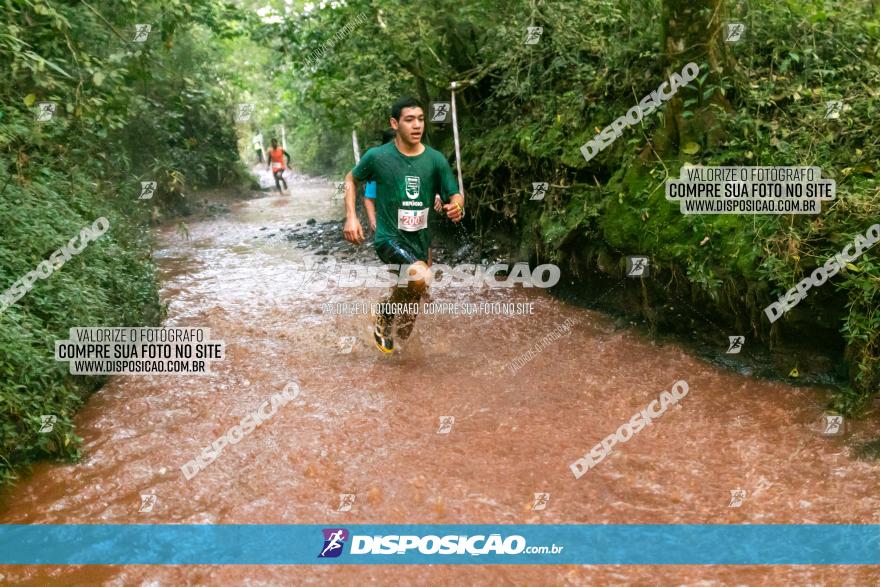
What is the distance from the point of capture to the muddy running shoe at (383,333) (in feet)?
20.4

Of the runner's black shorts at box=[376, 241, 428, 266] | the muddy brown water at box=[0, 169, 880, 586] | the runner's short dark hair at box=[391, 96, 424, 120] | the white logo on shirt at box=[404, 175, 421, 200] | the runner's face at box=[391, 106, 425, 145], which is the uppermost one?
the runner's short dark hair at box=[391, 96, 424, 120]

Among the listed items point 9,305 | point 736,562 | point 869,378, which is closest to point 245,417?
point 9,305

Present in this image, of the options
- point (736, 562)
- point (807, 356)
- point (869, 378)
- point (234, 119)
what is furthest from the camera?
point (234, 119)

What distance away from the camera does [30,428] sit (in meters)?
4.09

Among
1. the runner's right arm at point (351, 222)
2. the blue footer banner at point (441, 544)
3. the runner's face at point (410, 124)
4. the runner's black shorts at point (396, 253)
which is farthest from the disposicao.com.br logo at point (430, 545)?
the runner's face at point (410, 124)

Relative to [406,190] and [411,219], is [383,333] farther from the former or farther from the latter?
[406,190]

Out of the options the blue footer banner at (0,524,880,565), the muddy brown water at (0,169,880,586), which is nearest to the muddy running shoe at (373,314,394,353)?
the muddy brown water at (0,169,880,586)

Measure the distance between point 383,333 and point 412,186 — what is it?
1402mm

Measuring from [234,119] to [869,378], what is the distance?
822 inches

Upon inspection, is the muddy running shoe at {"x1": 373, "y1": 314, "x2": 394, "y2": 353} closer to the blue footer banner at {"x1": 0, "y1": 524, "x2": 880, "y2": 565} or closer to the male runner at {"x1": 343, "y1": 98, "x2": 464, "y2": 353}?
the male runner at {"x1": 343, "y1": 98, "x2": 464, "y2": 353}

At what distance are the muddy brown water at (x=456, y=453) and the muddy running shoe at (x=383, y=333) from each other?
16 centimetres

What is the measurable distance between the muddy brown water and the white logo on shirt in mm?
1559

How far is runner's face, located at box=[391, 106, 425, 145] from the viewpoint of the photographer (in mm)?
5613

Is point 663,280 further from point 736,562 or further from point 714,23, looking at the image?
point 736,562
